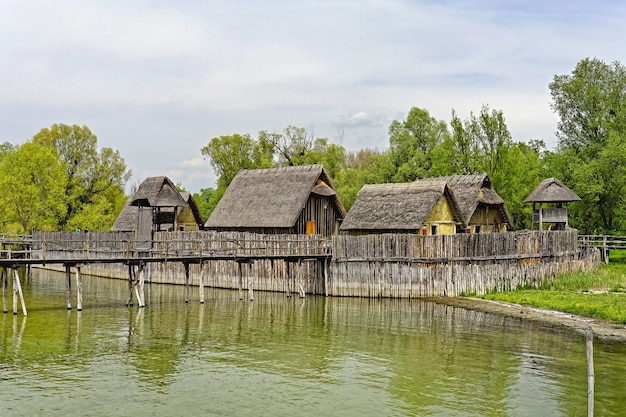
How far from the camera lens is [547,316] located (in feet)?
91.4

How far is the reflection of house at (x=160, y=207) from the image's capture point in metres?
44.7

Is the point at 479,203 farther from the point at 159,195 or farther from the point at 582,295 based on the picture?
the point at 159,195

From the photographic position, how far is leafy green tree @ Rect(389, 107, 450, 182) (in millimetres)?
56969

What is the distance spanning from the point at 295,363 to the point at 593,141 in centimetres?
4048

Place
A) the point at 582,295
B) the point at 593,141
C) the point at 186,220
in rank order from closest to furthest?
the point at 582,295 < the point at 186,220 < the point at 593,141

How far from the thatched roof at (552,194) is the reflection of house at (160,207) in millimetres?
22027

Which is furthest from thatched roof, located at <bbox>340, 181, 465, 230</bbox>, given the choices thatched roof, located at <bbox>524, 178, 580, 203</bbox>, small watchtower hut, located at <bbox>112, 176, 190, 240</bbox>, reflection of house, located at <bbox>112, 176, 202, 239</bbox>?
reflection of house, located at <bbox>112, 176, 202, 239</bbox>

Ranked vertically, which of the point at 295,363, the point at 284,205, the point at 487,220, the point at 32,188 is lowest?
the point at 295,363

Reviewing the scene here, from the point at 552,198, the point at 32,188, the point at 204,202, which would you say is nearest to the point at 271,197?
the point at 552,198

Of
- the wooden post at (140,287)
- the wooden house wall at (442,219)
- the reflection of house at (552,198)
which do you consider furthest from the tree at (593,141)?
the wooden post at (140,287)

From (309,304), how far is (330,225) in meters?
11.6

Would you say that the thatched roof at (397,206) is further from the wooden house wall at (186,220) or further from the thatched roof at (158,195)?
the wooden house wall at (186,220)

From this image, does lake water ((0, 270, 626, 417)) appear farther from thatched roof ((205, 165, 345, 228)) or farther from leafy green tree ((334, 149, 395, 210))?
leafy green tree ((334, 149, 395, 210))

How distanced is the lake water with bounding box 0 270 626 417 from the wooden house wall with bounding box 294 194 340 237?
1100 cm
